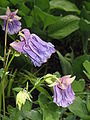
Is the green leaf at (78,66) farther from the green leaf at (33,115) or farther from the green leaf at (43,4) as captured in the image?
the green leaf at (33,115)

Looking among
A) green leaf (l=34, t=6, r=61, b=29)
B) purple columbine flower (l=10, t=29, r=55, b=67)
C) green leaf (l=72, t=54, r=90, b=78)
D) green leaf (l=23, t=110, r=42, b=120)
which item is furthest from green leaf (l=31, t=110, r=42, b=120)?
green leaf (l=34, t=6, r=61, b=29)

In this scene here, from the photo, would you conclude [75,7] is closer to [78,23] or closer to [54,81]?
[78,23]

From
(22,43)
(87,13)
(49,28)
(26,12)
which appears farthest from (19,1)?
(22,43)

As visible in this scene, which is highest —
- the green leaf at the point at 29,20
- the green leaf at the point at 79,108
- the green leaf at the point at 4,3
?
the green leaf at the point at 4,3

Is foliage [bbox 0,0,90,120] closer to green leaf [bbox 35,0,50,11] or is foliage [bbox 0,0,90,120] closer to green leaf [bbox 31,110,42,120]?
green leaf [bbox 35,0,50,11]

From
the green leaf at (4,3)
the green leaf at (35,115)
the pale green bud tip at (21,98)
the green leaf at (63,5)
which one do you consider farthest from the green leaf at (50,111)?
the green leaf at (63,5)

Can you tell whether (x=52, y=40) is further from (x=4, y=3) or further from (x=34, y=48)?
(x=34, y=48)
